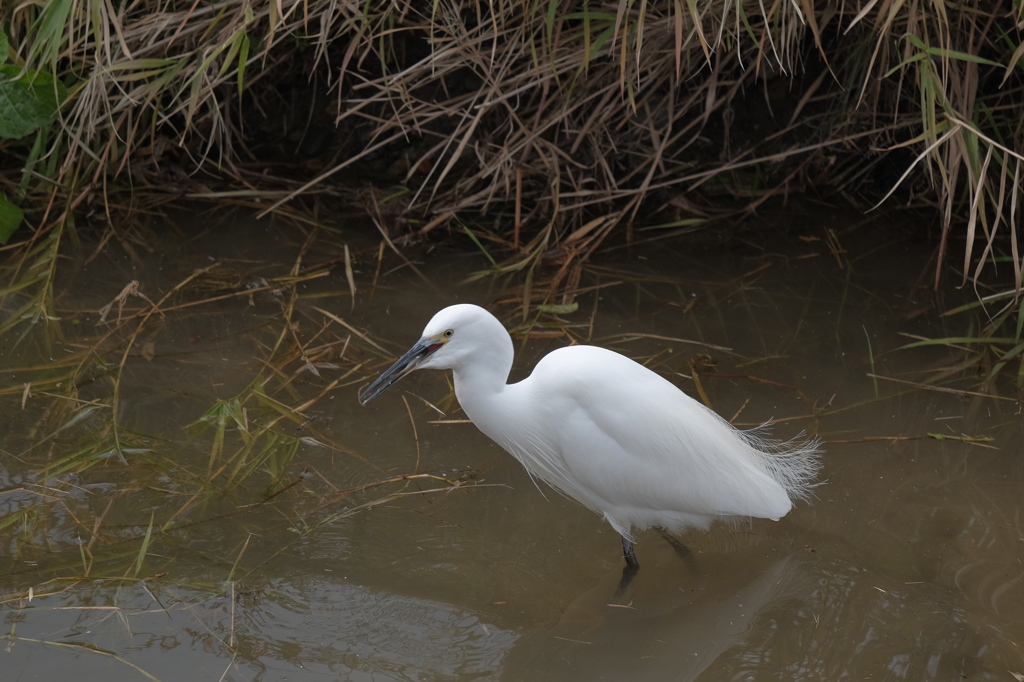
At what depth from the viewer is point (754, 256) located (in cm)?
379

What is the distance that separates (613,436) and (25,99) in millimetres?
2502

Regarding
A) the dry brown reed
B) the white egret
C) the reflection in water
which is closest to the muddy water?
the reflection in water

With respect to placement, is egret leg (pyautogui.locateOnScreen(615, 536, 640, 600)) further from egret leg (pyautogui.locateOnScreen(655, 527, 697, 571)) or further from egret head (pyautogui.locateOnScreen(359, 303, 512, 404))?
egret head (pyautogui.locateOnScreen(359, 303, 512, 404))

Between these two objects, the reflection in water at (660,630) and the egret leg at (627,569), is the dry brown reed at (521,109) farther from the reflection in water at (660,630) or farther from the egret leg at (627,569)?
the reflection in water at (660,630)

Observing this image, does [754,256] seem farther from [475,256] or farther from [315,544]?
[315,544]

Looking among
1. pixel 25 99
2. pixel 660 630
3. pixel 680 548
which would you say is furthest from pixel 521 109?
pixel 660 630

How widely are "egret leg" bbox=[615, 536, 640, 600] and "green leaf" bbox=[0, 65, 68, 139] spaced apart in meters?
2.58

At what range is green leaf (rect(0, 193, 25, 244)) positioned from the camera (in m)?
3.57

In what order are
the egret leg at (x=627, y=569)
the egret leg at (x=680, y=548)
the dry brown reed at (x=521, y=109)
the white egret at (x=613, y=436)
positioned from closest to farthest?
the white egret at (x=613, y=436)
the egret leg at (x=627, y=569)
the egret leg at (x=680, y=548)
the dry brown reed at (x=521, y=109)

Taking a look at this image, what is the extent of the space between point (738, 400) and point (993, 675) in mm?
1127

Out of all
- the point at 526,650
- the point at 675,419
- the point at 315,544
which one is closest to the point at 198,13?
the point at 315,544

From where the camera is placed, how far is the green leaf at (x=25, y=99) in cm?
340

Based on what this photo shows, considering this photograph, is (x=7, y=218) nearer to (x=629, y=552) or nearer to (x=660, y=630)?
(x=629, y=552)

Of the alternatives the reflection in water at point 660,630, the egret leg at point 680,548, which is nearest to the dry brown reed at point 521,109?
the egret leg at point 680,548
